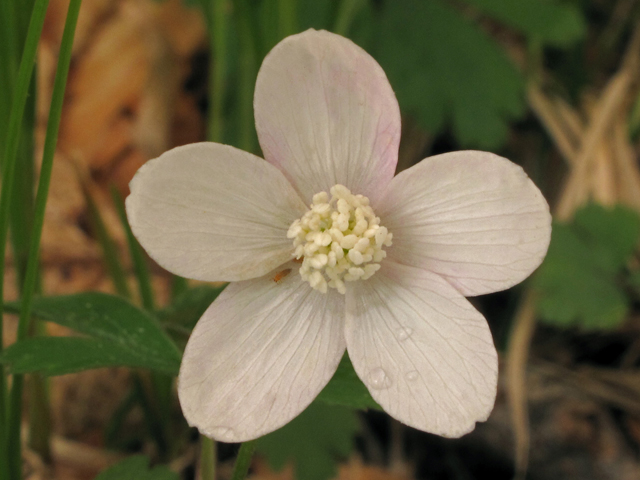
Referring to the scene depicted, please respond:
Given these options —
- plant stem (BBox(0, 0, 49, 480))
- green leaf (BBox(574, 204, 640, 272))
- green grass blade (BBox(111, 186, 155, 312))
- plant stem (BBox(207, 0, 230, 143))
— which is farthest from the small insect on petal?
green leaf (BBox(574, 204, 640, 272))

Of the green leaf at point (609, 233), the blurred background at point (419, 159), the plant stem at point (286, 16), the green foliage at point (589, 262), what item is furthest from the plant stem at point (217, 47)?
the green leaf at point (609, 233)

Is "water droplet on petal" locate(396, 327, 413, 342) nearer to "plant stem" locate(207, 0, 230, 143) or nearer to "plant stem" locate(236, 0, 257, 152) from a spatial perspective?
"plant stem" locate(236, 0, 257, 152)

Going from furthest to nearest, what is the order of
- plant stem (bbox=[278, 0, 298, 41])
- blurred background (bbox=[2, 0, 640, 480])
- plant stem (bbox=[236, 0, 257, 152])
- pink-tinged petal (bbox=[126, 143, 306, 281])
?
blurred background (bbox=[2, 0, 640, 480])
plant stem (bbox=[236, 0, 257, 152])
plant stem (bbox=[278, 0, 298, 41])
pink-tinged petal (bbox=[126, 143, 306, 281])

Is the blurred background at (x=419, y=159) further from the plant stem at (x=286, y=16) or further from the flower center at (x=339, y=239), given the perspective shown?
the flower center at (x=339, y=239)

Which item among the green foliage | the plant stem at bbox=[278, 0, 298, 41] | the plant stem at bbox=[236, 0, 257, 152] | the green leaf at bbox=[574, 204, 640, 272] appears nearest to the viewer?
the plant stem at bbox=[278, 0, 298, 41]

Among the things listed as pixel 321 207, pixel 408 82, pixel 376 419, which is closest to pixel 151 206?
pixel 321 207

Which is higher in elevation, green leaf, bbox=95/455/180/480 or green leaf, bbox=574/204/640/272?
green leaf, bbox=95/455/180/480

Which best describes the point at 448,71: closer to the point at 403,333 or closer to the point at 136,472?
the point at 403,333

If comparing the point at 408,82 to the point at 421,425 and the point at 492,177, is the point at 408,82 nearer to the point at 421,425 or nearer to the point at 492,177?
the point at 492,177
